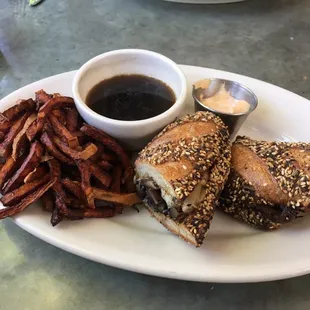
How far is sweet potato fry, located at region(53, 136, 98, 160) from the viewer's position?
61.6 inches

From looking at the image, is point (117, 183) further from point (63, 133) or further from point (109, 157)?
point (63, 133)

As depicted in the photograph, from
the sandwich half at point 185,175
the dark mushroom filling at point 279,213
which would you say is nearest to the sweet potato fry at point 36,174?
the sandwich half at point 185,175

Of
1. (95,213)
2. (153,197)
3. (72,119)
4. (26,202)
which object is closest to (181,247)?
(153,197)

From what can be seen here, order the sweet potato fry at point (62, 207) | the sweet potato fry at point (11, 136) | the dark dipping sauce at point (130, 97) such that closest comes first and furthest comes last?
1. the sweet potato fry at point (62, 207)
2. the sweet potato fry at point (11, 136)
3. the dark dipping sauce at point (130, 97)

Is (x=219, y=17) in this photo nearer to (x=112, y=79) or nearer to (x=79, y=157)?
(x=112, y=79)

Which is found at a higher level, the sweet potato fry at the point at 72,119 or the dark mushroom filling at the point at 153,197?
the sweet potato fry at the point at 72,119

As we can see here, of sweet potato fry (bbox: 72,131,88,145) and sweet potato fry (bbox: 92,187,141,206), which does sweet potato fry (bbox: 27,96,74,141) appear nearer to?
sweet potato fry (bbox: 72,131,88,145)

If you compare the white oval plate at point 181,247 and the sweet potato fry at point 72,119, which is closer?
the white oval plate at point 181,247

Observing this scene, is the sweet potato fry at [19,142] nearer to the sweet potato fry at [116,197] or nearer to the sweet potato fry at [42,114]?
the sweet potato fry at [42,114]

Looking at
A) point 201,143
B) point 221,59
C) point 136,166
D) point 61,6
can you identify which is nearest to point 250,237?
point 201,143

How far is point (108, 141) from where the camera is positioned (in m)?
1.68

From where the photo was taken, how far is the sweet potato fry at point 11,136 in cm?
162

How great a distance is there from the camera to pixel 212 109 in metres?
1.90

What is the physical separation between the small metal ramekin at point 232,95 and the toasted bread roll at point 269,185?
0.24m
